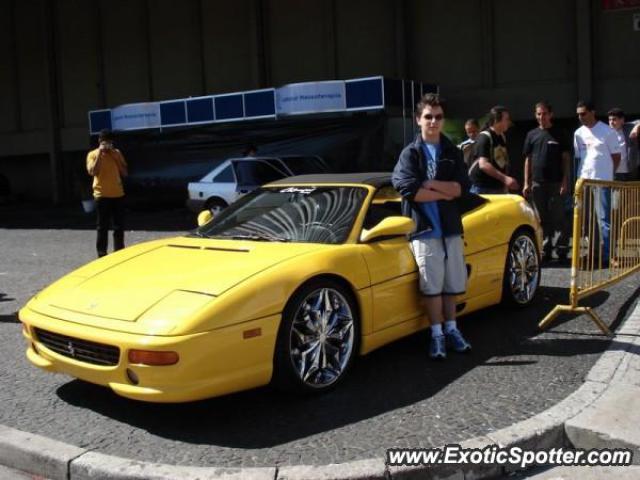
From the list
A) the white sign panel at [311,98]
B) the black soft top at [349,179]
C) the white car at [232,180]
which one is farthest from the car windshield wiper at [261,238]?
the white sign panel at [311,98]

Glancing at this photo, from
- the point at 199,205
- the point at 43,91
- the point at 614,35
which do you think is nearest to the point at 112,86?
the point at 43,91

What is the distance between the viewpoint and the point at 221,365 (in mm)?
3604

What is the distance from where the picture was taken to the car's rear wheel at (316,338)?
154 inches

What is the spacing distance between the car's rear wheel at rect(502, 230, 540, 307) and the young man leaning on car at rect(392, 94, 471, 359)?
1094mm

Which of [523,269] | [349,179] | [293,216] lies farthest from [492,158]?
[293,216]

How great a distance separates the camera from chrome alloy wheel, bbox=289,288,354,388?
4.00 m

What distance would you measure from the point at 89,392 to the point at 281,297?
4.79 feet

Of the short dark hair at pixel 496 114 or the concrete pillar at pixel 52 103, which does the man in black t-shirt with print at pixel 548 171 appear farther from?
the concrete pillar at pixel 52 103

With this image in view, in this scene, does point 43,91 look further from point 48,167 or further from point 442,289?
point 442,289

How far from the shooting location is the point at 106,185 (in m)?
8.97

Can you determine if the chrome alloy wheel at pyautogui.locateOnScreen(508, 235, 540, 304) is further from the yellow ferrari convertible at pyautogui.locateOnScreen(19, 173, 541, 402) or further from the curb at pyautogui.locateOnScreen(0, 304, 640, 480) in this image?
the curb at pyautogui.locateOnScreen(0, 304, 640, 480)

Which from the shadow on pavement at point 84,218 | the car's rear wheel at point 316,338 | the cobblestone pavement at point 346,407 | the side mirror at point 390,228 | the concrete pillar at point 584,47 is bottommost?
the cobblestone pavement at point 346,407

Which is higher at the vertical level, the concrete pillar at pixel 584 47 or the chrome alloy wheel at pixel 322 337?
the concrete pillar at pixel 584 47

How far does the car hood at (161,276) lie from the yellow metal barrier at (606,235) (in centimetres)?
239
